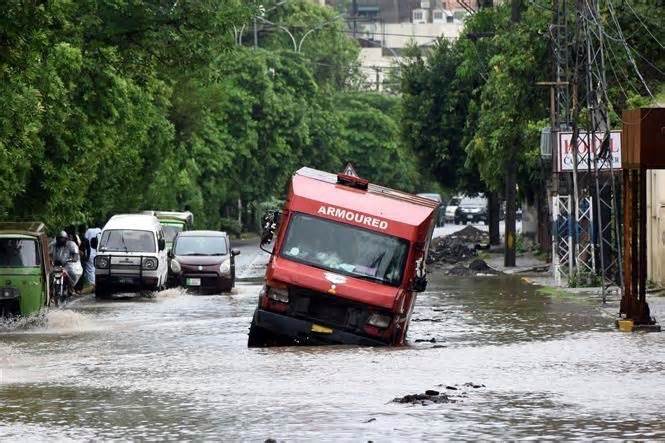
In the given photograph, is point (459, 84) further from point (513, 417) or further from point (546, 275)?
point (513, 417)

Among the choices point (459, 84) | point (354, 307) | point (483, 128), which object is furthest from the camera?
point (459, 84)

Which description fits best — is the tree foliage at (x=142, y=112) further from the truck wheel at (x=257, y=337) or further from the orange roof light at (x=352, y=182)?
the truck wheel at (x=257, y=337)

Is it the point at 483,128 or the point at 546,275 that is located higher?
the point at 483,128

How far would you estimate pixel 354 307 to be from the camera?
20719 mm

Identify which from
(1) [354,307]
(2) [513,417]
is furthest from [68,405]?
(1) [354,307]

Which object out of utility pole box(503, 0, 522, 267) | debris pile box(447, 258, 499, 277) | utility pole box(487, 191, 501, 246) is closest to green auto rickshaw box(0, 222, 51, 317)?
debris pile box(447, 258, 499, 277)

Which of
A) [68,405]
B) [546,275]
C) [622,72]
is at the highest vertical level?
[622,72]

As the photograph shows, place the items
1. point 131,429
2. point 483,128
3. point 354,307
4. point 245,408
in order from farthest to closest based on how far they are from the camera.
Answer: point 483,128 → point 354,307 → point 245,408 → point 131,429

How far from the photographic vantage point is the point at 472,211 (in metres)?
108

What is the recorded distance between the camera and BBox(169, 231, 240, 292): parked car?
38438 mm

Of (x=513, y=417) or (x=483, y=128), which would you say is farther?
(x=483, y=128)

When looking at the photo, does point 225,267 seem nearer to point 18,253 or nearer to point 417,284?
point 18,253

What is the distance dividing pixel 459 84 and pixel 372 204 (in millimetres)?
42818

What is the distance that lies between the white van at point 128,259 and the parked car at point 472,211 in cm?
6995
